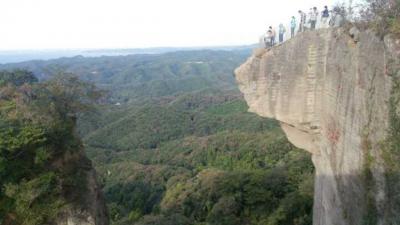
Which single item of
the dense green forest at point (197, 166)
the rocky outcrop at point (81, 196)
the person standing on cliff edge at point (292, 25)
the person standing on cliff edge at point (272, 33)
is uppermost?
the person standing on cliff edge at point (292, 25)

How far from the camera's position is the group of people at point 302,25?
37.3 feet

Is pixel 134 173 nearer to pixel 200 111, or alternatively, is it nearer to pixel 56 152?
pixel 56 152

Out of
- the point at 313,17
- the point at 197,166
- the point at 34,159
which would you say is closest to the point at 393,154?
the point at 313,17

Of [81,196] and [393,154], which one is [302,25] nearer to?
[393,154]

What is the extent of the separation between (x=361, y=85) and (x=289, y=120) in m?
3.77

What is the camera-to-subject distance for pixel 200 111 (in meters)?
107

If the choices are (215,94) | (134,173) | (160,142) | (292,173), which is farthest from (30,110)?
(215,94)

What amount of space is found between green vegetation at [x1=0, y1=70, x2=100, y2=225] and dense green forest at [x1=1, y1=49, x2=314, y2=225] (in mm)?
4807

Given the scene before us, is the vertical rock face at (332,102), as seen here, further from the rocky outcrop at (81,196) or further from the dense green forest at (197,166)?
the dense green forest at (197,166)

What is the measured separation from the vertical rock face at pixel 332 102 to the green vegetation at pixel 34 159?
23.4 ft

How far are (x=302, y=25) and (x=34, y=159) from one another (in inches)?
384

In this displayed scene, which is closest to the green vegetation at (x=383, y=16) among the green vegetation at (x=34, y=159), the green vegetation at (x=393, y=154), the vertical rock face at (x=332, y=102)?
the vertical rock face at (x=332, y=102)

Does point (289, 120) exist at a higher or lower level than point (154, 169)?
higher

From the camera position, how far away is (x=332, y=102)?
10305 millimetres
